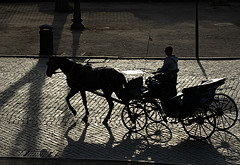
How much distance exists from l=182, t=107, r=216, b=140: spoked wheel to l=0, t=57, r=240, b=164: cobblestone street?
170mm

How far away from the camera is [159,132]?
1127cm

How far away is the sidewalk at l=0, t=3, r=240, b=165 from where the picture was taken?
33.7 feet

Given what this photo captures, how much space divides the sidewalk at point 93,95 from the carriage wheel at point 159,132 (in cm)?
9

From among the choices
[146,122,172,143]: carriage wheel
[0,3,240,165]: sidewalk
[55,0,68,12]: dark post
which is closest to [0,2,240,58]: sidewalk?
[0,3,240,165]: sidewalk

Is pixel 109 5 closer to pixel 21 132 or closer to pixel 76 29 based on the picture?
pixel 76 29

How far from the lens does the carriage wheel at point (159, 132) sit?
35.8ft

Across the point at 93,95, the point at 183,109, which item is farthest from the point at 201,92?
the point at 93,95


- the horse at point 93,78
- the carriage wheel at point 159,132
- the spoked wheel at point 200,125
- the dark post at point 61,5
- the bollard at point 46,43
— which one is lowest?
the dark post at point 61,5

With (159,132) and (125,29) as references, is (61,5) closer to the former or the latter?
(125,29)

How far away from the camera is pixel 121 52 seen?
798 inches

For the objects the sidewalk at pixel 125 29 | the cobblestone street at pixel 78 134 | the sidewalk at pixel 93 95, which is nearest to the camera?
the cobblestone street at pixel 78 134

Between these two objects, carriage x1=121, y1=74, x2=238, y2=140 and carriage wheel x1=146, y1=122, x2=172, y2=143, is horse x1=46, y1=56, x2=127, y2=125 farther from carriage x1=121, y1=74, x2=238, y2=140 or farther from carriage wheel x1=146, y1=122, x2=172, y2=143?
carriage wheel x1=146, y1=122, x2=172, y2=143

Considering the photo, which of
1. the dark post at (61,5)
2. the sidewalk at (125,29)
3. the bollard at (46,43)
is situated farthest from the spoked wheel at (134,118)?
the dark post at (61,5)

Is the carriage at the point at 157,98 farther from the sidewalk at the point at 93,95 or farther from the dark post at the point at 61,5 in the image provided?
the dark post at the point at 61,5
